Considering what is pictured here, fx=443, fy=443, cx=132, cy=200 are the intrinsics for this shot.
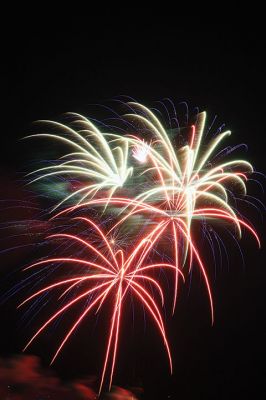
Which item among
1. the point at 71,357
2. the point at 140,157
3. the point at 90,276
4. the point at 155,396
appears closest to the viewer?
the point at 90,276

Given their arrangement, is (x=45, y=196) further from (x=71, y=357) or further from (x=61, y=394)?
(x=61, y=394)

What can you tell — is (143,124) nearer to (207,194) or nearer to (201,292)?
(207,194)

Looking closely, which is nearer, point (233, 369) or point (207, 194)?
point (207, 194)

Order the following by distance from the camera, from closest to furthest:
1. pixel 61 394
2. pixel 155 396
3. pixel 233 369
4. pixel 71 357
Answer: pixel 61 394, pixel 155 396, pixel 71 357, pixel 233 369

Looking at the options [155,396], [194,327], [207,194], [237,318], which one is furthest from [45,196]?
[237,318]

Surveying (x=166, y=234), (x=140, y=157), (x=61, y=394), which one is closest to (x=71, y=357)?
(x=61, y=394)

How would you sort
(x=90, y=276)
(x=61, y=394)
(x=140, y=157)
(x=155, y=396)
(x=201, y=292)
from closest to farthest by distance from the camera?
1. (x=61, y=394)
2. (x=90, y=276)
3. (x=140, y=157)
4. (x=155, y=396)
5. (x=201, y=292)

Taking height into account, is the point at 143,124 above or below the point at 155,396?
above

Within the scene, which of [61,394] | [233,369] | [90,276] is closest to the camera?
[61,394]

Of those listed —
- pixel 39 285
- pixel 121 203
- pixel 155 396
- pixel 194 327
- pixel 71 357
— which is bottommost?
pixel 155 396
